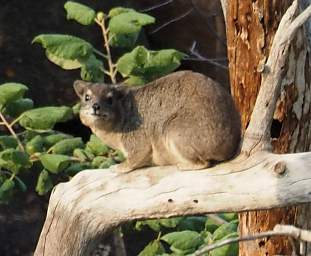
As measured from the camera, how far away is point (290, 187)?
15.9 feet

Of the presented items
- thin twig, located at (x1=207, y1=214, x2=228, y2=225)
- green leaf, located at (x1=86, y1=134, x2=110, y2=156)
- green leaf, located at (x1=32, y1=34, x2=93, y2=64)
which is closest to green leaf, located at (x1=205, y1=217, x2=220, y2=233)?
thin twig, located at (x1=207, y1=214, x2=228, y2=225)

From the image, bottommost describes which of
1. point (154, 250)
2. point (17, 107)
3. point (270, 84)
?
point (154, 250)

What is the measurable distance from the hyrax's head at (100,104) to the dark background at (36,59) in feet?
10.3

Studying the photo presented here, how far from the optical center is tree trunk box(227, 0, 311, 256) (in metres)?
5.84

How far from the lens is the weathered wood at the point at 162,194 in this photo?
16.1 ft

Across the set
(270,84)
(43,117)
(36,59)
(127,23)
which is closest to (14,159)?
(43,117)

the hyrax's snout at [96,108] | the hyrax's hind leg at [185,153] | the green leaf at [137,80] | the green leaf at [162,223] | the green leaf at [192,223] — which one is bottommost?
the green leaf at [192,223]

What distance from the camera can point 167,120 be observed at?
18.6 feet

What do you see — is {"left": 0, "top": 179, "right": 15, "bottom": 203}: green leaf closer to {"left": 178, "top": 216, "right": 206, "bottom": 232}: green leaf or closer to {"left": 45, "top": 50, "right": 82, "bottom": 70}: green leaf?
{"left": 45, "top": 50, "right": 82, "bottom": 70}: green leaf

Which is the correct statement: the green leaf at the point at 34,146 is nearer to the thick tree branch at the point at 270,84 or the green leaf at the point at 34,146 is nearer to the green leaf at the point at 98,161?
the green leaf at the point at 98,161

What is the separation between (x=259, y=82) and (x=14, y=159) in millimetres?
1606

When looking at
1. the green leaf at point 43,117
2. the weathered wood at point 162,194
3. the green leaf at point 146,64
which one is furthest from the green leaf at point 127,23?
the weathered wood at point 162,194

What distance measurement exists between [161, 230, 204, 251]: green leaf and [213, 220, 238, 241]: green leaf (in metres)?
0.08

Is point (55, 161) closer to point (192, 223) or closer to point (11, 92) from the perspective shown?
point (11, 92)
